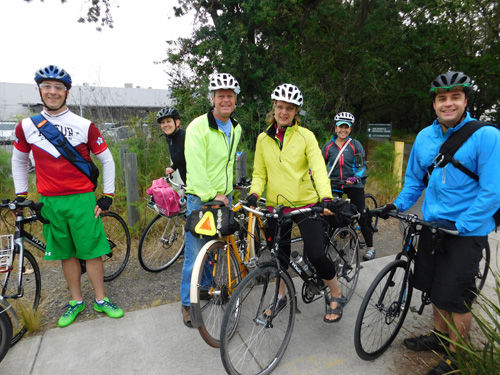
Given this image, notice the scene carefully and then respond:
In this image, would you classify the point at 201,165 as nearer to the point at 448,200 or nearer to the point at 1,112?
the point at 448,200

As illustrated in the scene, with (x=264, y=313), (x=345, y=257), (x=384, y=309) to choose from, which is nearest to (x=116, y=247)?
(x=264, y=313)

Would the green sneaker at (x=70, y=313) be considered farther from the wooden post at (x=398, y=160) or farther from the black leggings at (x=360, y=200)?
the wooden post at (x=398, y=160)

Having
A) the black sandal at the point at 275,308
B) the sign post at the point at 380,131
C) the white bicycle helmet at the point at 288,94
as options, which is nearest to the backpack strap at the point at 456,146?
the white bicycle helmet at the point at 288,94

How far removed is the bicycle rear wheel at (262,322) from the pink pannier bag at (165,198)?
5.75 ft

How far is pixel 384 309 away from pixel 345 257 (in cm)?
98

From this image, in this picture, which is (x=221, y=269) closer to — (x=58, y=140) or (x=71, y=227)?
(x=71, y=227)

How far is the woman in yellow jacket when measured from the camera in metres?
2.76

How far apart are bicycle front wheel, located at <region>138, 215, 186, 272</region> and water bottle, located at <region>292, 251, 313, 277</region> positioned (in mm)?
1965

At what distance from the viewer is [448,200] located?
2.34m

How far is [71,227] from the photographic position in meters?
2.96

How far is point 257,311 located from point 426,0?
1450 cm

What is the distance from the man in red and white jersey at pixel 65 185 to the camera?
2.80 m

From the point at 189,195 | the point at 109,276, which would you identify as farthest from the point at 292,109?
the point at 109,276

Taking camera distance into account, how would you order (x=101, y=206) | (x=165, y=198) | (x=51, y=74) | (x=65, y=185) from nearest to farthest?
(x=51, y=74) → (x=65, y=185) → (x=101, y=206) → (x=165, y=198)
